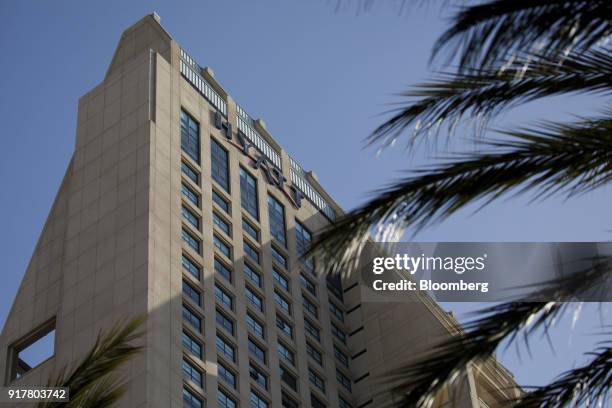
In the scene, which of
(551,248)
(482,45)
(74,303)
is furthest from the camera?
(74,303)

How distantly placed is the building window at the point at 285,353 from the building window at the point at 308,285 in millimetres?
6902

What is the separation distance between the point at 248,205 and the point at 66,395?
5698cm

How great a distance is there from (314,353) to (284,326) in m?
3.33

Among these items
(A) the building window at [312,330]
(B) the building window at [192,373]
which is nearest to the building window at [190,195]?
(A) the building window at [312,330]

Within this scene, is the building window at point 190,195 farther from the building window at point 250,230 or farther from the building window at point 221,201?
the building window at point 250,230

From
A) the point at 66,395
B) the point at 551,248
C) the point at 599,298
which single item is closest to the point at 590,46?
the point at 599,298

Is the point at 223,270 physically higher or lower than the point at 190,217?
lower

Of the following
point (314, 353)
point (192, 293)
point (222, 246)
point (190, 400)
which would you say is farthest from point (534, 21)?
point (314, 353)

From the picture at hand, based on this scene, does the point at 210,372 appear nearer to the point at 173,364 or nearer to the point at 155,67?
the point at 173,364

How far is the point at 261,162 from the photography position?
7850 centimetres

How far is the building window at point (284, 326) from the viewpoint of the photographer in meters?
71.0

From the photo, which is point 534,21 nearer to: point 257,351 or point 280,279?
point 257,351

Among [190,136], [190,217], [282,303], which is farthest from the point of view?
[282,303]

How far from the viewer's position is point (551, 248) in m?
53.6
